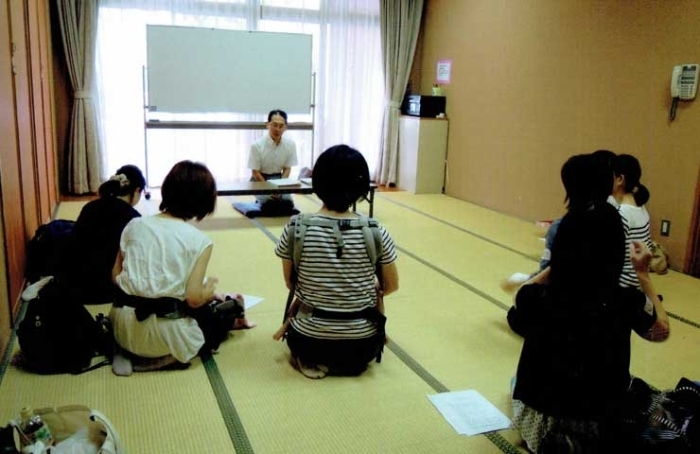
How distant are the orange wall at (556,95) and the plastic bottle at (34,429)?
12.8 ft

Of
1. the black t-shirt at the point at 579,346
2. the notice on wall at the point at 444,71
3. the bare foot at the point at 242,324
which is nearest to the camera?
the black t-shirt at the point at 579,346

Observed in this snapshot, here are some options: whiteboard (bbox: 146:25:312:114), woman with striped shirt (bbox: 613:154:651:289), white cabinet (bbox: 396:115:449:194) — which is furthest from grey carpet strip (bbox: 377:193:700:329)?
whiteboard (bbox: 146:25:312:114)

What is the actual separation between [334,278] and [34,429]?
1049 millimetres

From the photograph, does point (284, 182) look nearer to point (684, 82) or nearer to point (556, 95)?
point (556, 95)

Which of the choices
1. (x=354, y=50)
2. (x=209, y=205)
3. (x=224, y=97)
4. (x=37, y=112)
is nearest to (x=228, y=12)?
(x=224, y=97)

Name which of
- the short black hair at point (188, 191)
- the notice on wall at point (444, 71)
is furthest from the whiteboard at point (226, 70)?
the short black hair at point (188, 191)

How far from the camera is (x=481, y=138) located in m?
6.15

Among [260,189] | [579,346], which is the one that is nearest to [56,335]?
[579,346]

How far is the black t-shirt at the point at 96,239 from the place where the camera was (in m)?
2.78

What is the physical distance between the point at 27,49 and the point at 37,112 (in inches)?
21.4

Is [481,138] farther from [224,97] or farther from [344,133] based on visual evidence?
[224,97]

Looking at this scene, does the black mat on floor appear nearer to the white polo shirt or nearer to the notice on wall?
the white polo shirt

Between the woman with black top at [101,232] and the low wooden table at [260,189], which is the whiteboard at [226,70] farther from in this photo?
the woman with black top at [101,232]

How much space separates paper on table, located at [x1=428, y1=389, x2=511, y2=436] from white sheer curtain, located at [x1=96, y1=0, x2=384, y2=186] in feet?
15.0
